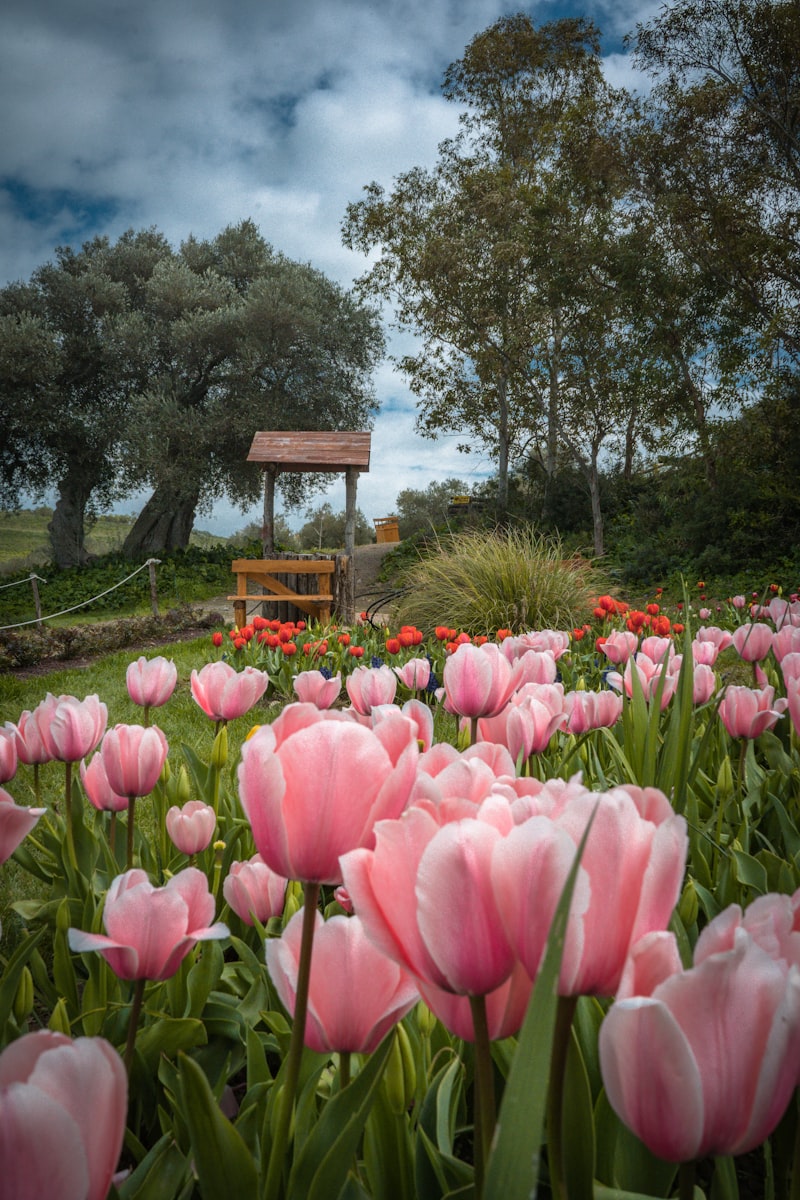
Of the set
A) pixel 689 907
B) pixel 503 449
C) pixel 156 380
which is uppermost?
pixel 156 380

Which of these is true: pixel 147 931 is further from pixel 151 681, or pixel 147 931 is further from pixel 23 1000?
pixel 151 681

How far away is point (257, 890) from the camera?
1.07 meters

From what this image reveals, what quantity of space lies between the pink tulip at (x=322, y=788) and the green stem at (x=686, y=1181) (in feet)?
0.90

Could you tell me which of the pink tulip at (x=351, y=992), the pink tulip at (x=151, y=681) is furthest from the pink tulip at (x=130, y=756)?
the pink tulip at (x=351, y=992)

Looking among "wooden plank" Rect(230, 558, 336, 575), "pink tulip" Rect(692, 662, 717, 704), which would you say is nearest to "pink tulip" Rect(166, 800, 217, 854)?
"pink tulip" Rect(692, 662, 717, 704)

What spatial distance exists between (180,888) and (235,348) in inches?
820

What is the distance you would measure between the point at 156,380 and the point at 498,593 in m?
15.5

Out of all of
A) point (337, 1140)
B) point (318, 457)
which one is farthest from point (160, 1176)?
point (318, 457)

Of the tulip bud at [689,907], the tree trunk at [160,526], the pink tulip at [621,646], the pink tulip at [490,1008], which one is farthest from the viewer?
the tree trunk at [160,526]

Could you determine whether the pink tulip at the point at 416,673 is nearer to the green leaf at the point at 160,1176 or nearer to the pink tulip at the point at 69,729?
the pink tulip at the point at 69,729

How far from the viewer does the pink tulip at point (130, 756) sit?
117cm

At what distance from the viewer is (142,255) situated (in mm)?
21188

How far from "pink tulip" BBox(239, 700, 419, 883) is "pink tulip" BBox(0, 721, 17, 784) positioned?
2.83 ft

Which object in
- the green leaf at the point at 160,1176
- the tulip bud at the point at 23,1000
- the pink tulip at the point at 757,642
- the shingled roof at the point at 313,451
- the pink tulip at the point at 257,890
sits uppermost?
the shingled roof at the point at 313,451
